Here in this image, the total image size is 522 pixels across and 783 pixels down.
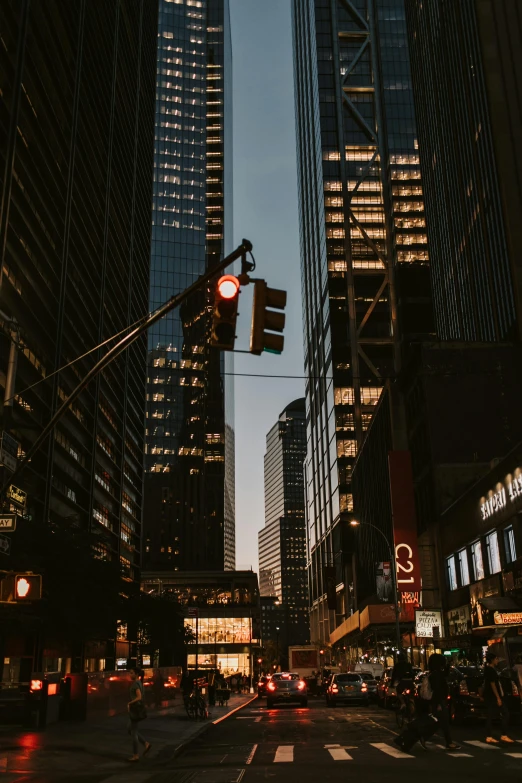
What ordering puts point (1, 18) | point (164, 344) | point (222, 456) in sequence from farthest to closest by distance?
point (222, 456) < point (164, 344) < point (1, 18)

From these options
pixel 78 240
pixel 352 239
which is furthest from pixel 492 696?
pixel 352 239

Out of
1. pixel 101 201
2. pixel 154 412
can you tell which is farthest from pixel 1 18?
pixel 154 412

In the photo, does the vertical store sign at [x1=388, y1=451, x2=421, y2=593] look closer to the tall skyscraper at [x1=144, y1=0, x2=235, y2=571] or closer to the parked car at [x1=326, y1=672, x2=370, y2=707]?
the parked car at [x1=326, y1=672, x2=370, y2=707]

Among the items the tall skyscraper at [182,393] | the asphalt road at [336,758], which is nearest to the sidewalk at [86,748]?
the asphalt road at [336,758]

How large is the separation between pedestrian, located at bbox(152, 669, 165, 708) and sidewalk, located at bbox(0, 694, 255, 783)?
35.8 feet

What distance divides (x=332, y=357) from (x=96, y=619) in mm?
81404

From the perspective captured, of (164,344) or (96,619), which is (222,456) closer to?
(164,344)

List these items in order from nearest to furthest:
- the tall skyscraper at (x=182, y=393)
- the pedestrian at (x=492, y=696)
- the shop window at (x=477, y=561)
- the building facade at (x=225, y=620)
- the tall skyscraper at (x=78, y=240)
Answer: the pedestrian at (x=492, y=696) < the shop window at (x=477, y=561) < the tall skyscraper at (x=78, y=240) < the building facade at (x=225, y=620) < the tall skyscraper at (x=182, y=393)

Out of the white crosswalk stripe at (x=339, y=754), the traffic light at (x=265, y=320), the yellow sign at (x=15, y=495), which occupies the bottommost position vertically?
the white crosswalk stripe at (x=339, y=754)

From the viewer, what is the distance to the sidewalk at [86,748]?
1391 centimetres

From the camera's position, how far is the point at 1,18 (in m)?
47.8

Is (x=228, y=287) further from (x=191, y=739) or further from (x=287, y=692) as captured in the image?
(x=287, y=692)

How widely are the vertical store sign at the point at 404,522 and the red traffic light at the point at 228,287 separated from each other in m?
44.5

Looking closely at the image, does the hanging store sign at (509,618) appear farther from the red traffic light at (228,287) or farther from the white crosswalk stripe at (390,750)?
the red traffic light at (228,287)
